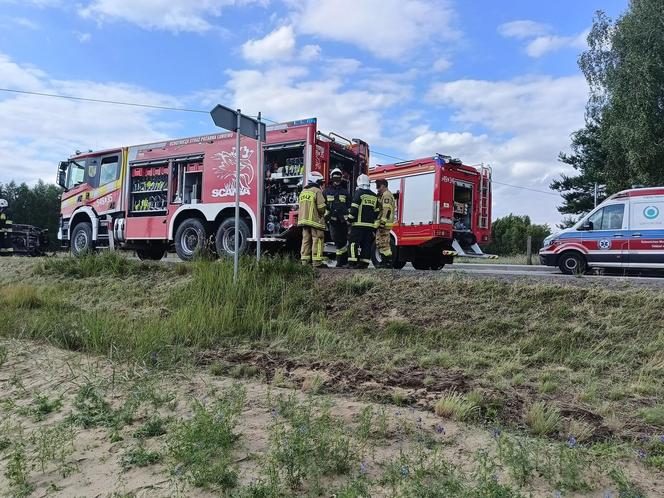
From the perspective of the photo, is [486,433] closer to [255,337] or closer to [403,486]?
[403,486]

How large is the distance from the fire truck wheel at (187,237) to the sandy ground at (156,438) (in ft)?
20.2

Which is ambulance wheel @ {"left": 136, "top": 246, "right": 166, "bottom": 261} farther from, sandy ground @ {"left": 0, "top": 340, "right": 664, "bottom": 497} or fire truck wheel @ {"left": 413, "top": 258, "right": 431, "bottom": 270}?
sandy ground @ {"left": 0, "top": 340, "right": 664, "bottom": 497}

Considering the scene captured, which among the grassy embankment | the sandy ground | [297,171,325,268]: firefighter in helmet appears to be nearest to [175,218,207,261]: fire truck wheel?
the grassy embankment

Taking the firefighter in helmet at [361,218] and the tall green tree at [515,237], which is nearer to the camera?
the firefighter in helmet at [361,218]

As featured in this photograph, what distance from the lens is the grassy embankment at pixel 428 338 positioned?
11.5 ft

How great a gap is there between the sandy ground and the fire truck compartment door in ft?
26.4

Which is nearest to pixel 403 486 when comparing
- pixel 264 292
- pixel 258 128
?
pixel 264 292

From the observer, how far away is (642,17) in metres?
20.2

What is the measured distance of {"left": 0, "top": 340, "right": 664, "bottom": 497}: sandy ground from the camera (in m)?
2.84

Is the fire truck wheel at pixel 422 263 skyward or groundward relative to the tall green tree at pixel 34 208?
groundward

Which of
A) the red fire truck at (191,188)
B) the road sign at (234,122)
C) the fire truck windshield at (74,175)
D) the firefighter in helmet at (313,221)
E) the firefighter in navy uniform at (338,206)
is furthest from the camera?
the fire truck windshield at (74,175)

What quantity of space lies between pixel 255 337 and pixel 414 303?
6.05ft

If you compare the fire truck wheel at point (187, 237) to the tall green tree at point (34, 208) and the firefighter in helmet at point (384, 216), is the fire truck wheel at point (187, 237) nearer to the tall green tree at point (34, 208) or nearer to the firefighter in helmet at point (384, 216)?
the firefighter in helmet at point (384, 216)

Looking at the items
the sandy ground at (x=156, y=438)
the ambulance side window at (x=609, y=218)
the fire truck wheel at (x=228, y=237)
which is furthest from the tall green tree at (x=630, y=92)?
the sandy ground at (x=156, y=438)
